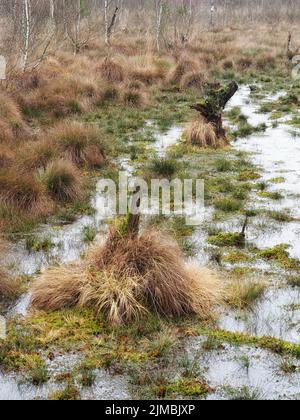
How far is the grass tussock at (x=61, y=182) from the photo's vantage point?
880 cm

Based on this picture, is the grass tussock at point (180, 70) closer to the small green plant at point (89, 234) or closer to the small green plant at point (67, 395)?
the small green plant at point (89, 234)

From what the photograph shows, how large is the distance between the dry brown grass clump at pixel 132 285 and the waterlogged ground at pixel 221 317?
222mm

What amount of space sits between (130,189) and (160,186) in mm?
529

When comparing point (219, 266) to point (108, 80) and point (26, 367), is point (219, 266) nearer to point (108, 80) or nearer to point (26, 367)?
point (26, 367)

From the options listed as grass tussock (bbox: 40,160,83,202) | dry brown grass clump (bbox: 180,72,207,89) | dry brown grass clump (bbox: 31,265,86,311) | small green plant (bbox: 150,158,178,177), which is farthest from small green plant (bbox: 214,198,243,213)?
dry brown grass clump (bbox: 180,72,207,89)

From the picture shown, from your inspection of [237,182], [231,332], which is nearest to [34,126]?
[237,182]

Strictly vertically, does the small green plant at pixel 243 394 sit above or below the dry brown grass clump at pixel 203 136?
above

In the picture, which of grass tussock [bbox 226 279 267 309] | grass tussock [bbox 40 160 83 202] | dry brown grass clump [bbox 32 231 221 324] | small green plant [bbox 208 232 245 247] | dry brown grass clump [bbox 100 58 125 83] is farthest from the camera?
dry brown grass clump [bbox 100 58 125 83]

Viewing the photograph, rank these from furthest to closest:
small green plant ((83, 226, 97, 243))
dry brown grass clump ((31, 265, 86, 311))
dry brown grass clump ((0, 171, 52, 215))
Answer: dry brown grass clump ((0, 171, 52, 215)), small green plant ((83, 226, 97, 243)), dry brown grass clump ((31, 265, 86, 311))

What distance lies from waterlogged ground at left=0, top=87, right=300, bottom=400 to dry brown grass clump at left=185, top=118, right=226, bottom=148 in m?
1.22

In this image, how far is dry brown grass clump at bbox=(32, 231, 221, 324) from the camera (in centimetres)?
546

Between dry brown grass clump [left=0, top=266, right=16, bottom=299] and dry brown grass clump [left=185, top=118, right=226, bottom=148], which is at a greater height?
dry brown grass clump [left=0, top=266, right=16, bottom=299]

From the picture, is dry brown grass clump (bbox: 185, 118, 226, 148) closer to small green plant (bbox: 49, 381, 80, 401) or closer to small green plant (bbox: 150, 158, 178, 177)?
small green plant (bbox: 150, 158, 178, 177)

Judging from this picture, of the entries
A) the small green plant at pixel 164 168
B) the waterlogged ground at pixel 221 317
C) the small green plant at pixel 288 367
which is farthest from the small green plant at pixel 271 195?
the small green plant at pixel 288 367
